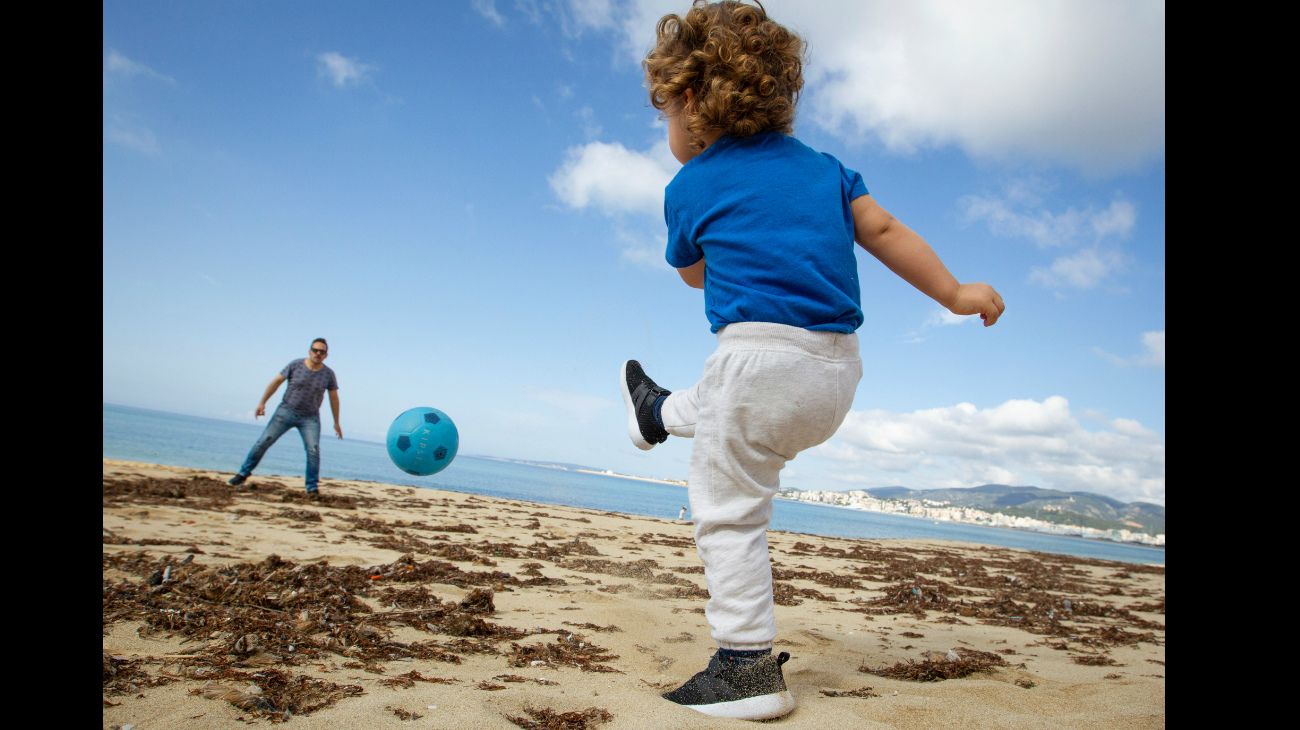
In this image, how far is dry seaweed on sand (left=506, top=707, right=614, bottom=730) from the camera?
6.35 feet

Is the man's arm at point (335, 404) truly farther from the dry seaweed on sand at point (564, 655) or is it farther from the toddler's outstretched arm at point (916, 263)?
the toddler's outstretched arm at point (916, 263)

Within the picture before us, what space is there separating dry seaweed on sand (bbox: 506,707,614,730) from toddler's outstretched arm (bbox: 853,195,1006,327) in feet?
5.53

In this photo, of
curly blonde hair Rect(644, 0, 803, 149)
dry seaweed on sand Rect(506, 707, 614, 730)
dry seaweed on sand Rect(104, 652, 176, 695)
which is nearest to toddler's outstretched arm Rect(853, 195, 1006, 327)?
curly blonde hair Rect(644, 0, 803, 149)

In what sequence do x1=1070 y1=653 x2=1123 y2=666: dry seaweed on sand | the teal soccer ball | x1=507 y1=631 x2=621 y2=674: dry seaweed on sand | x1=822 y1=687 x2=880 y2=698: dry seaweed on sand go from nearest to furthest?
x1=822 y1=687 x2=880 y2=698: dry seaweed on sand, x1=507 y1=631 x2=621 y2=674: dry seaweed on sand, x1=1070 y1=653 x2=1123 y2=666: dry seaweed on sand, the teal soccer ball

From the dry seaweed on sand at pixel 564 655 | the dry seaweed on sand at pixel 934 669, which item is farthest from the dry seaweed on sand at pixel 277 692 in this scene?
the dry seaweed on sand at pixel 934 669

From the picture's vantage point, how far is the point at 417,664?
2.48 metres

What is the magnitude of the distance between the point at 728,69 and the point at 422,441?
→ 3754mm

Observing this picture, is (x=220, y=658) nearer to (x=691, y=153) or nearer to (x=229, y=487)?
(x=691, y=153)

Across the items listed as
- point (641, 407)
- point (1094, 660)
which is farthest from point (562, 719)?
point (1094, 660)

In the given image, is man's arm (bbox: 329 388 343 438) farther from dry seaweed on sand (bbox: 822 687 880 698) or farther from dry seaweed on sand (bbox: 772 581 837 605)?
dry seaweed on sand (bbox: 822 687 880 698)

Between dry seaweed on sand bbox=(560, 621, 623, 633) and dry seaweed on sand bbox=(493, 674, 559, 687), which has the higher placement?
dry seaweed on sand bbox=(493, 674, 559, 687)

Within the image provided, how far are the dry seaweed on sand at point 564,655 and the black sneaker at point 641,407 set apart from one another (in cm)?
81

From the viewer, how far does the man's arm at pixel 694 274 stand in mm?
2701
